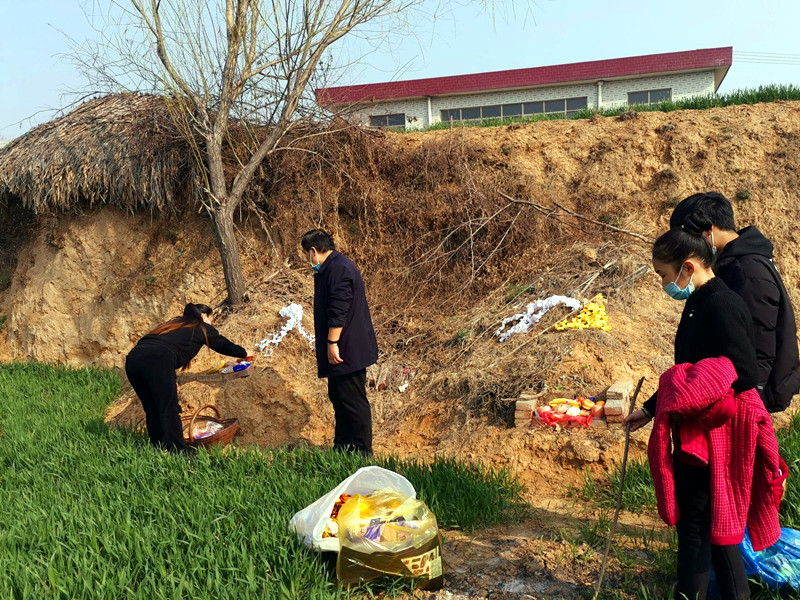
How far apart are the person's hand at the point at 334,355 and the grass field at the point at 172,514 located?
729 millimetres

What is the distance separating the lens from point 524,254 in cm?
884

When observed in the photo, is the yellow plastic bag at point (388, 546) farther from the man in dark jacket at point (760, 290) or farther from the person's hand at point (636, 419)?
the man in dark jacket at point (760, 290)

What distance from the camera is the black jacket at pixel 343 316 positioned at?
200 inches

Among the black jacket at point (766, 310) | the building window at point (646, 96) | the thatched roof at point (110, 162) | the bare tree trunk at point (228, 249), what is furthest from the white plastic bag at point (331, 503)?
the building window at point (646, 96)

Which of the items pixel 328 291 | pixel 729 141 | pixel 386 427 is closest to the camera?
pixel 328 291

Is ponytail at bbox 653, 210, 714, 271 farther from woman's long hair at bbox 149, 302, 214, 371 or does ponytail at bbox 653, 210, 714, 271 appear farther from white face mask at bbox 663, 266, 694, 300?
woman's long hair at bbox 149, 302, 214, 371

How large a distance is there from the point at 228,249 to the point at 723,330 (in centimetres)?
683

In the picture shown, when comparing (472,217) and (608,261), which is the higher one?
(472,217)

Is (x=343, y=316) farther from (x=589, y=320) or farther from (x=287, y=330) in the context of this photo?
(x=287, y=330)

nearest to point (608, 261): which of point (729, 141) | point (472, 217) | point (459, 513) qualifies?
point (472, 217)

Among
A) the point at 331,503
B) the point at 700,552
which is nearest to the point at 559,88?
the point at 331,503

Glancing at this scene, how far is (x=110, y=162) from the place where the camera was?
9555 millimetres

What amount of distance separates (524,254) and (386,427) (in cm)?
334

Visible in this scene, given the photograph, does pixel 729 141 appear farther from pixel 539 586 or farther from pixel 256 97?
pixel 539 586
